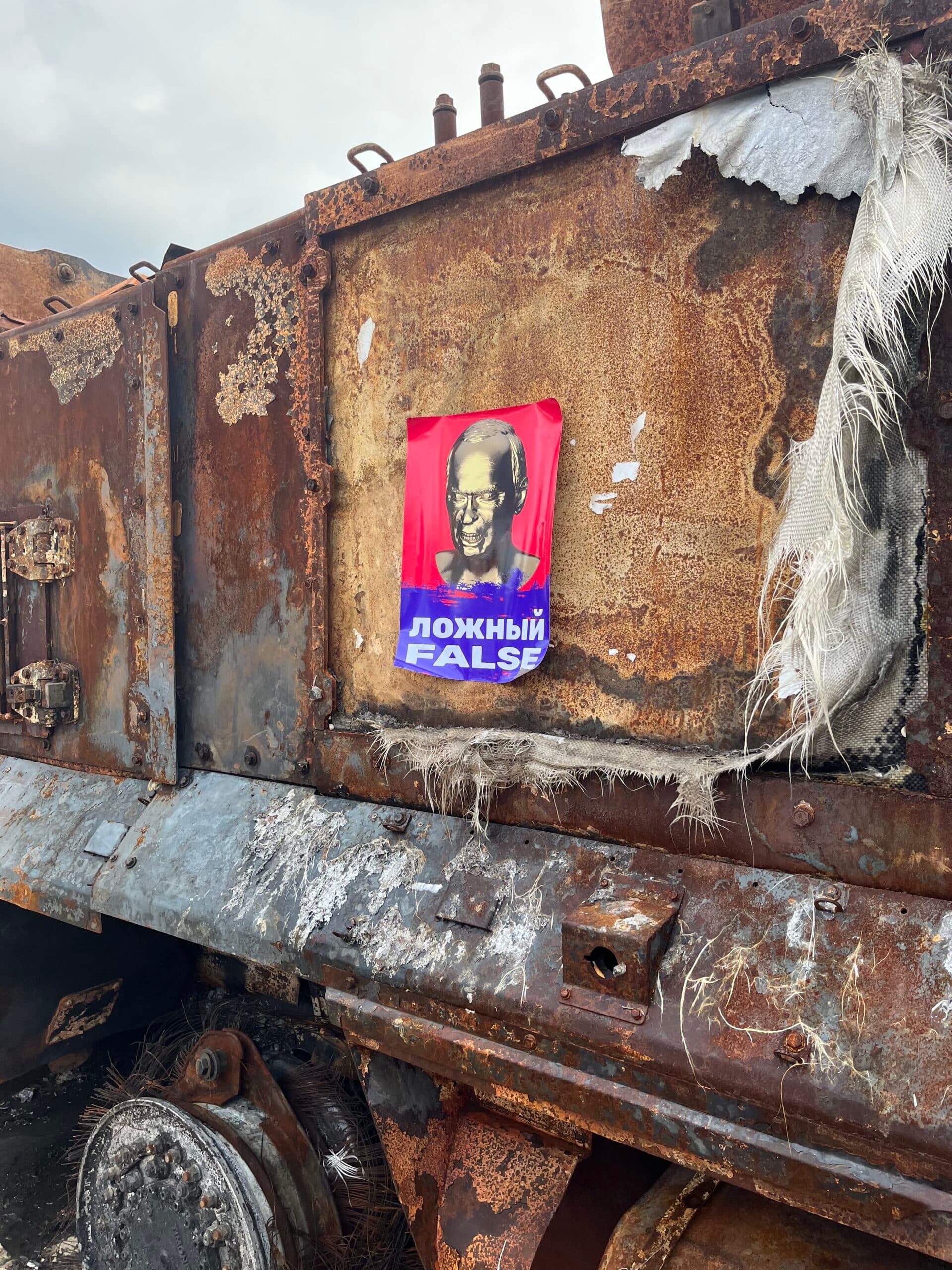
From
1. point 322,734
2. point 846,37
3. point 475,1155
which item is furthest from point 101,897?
point 846,37

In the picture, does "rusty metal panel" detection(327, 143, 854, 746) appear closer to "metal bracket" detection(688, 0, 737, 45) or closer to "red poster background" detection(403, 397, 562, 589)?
"red poster background" detection(403, 397, 562, 589)

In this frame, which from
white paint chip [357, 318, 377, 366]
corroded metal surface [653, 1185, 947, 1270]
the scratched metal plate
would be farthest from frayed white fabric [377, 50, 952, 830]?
white paint chip [357, 318, 377, 366]

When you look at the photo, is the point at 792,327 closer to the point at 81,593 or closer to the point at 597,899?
the point at 597,899

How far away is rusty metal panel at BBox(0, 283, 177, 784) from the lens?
2303mm

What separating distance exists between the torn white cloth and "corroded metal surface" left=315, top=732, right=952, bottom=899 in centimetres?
89

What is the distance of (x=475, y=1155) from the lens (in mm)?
1527

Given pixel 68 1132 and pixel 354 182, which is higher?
pixel 354 182

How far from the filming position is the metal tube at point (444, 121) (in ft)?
5.90

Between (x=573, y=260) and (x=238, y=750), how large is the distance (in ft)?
4.53

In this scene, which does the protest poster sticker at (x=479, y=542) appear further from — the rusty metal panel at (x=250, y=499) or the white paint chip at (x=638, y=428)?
the rusty metal panel at (x=250, y=499)

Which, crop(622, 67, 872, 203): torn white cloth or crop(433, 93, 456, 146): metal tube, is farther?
crop(433, 93, 456, 146): metal tube

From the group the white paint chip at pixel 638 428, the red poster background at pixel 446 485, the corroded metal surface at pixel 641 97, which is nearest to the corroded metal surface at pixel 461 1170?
the red poster background at pixel 446 485

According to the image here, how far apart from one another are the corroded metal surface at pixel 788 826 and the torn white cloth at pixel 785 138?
886 mm

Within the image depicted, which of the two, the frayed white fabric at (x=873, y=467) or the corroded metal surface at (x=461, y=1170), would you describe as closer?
the frayed white fabric at (x=873, y=467)
